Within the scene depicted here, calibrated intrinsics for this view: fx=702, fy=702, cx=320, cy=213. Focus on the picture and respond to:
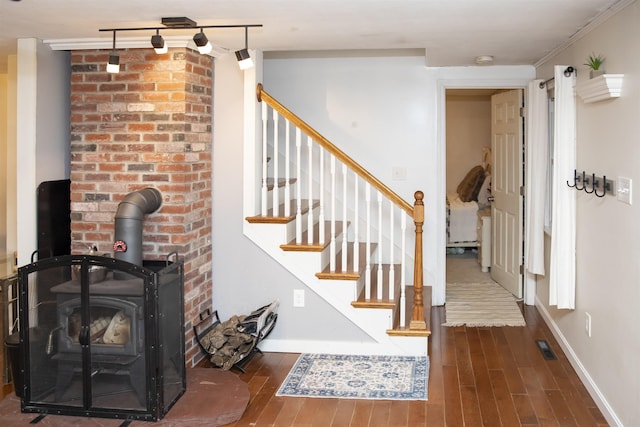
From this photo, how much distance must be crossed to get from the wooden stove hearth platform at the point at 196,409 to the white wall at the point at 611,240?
204 centimetres

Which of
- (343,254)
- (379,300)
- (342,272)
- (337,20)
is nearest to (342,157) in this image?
(343,254)

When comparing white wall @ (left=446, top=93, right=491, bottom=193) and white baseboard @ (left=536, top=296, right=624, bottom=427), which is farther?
white wall @ (left=446, top=93, right=491, bottom=193)

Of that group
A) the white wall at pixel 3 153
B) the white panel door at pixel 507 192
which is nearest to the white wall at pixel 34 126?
the white wall at pixel 3 153

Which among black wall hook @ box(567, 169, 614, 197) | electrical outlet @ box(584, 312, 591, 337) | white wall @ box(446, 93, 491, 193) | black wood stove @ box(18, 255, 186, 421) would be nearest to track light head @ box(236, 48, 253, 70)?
black wood stove @ box(18, 255, 186, 421)

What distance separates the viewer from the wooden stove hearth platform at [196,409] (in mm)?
3791

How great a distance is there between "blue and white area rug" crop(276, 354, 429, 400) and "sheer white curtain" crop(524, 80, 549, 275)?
143 cm

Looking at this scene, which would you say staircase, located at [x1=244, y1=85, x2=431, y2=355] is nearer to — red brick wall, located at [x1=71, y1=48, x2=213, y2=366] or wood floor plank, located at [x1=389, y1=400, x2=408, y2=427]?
red brick wall, located at [x1=71, y1=48, x2=213, y2=366]

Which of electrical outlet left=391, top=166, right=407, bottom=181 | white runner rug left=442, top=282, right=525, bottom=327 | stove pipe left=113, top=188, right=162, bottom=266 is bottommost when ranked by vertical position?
white runner rug left=442, top=282, right=525, bottom=327

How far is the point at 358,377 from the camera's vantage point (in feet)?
15.0

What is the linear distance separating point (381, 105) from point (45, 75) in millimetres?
2827

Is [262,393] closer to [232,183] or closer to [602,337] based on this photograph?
[232,183]

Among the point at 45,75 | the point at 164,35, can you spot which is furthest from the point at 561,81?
the point at 45,75

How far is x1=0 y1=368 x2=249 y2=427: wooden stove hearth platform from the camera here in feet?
12.4

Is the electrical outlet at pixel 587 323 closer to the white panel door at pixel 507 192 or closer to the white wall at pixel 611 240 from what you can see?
the white wall at pixel 611 240
